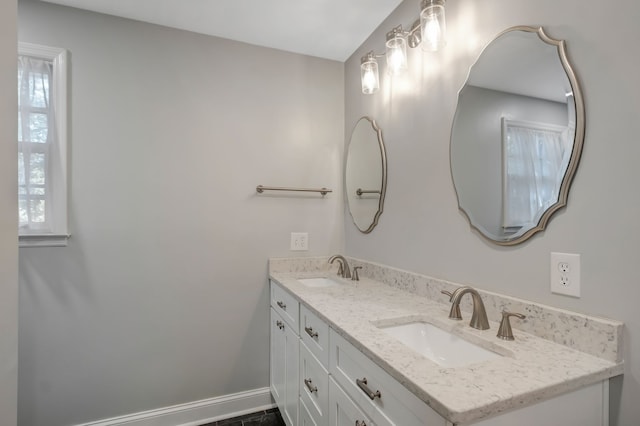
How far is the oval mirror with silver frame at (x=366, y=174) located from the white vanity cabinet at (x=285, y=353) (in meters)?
0.71

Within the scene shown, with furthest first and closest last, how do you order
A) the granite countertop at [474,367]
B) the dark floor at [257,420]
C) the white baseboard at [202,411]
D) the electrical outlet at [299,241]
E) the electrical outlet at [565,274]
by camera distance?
1. the electrical outlet at [299,241]
2. the dark floor at [257,420]
3. the white baseboard at [202,411]
4. the electrical outlet at [565,274]
5. the granite countertop at [474,367]

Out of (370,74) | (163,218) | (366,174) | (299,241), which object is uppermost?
(370,74)

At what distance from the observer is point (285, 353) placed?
5.84 ft

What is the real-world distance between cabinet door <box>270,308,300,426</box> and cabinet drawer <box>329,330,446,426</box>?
51cm

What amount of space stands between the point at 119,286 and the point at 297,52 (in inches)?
75.4

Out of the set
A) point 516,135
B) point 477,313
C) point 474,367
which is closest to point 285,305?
point 477,313

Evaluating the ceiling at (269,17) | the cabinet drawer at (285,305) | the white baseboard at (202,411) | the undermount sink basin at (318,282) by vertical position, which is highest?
the ceiling at (269,17)

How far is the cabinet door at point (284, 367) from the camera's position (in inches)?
63.7

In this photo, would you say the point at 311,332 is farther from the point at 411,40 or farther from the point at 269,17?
the point at 269,17

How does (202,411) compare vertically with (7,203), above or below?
below

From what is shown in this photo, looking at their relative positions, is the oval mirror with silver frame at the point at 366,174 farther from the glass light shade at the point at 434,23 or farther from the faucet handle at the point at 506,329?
the faucet handle at the point at 506,329

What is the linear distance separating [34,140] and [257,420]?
2.06 metres

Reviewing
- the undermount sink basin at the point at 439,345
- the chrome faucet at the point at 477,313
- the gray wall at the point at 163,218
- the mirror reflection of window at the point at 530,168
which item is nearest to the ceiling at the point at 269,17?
the gray wall at the point at 163,218

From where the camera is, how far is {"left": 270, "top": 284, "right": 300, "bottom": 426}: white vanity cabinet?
5.31 feet
